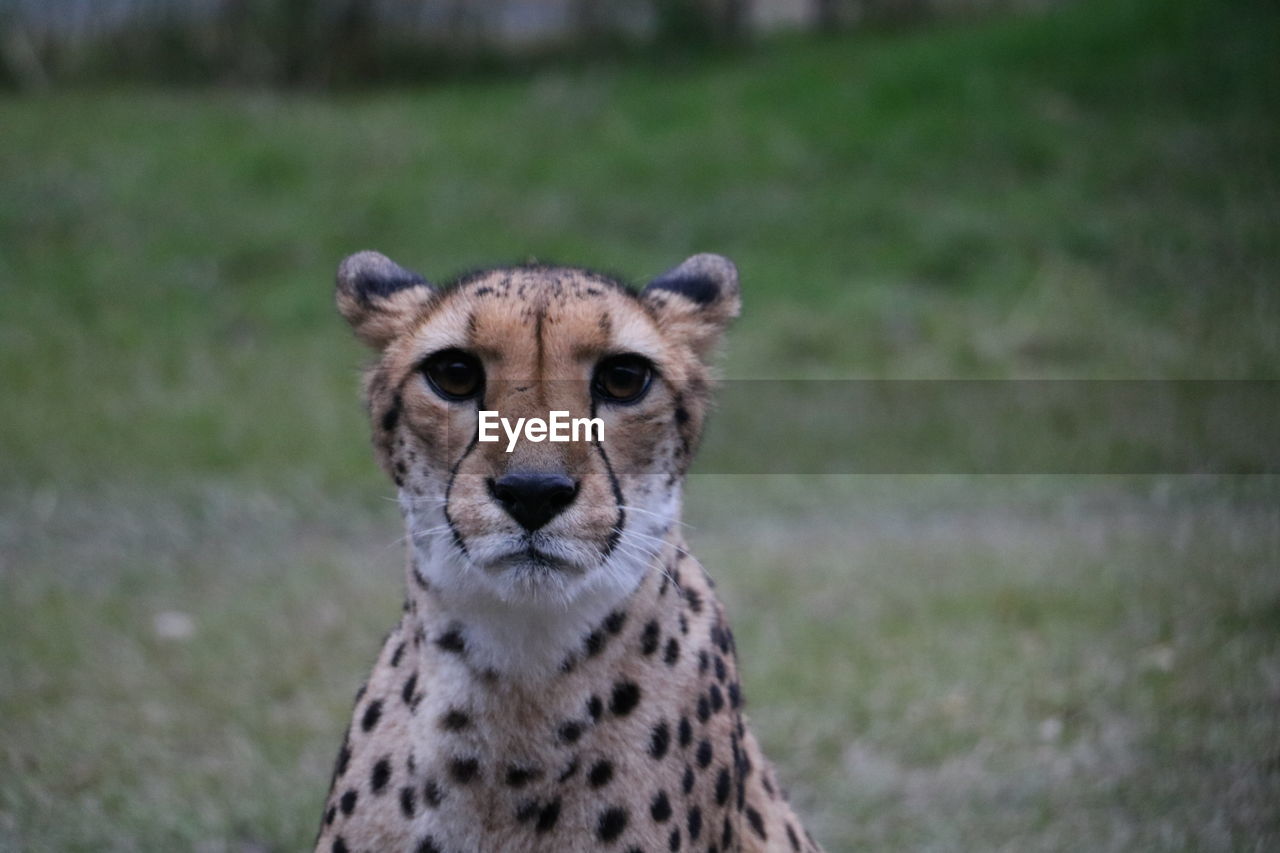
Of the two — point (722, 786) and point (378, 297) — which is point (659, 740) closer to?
point (722, 786)

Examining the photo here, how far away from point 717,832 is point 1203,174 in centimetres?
607

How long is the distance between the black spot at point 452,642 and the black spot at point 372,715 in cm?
17

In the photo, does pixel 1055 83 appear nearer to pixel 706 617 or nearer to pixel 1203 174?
pixel 1203 174

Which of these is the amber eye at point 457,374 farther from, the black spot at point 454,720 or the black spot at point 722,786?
the black spot at point 722,786

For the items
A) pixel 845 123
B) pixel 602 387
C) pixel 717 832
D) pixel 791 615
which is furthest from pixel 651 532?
pixel 845 123

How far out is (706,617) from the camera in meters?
1.96

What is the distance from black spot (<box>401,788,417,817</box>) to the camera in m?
1.78

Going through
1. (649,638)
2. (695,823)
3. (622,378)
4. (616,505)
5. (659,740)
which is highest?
(622,378)

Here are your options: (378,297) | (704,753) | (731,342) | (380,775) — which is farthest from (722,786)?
(731,342)

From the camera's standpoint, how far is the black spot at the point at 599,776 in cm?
176

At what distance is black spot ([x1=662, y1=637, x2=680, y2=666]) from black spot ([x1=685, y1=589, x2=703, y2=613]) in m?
0.10

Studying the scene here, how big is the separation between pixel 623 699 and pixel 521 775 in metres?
0.15

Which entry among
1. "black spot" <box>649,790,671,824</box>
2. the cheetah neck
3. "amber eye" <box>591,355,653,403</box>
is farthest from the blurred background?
"black spot" <box>649,790,671,824</box>

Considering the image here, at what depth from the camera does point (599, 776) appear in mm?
1758
